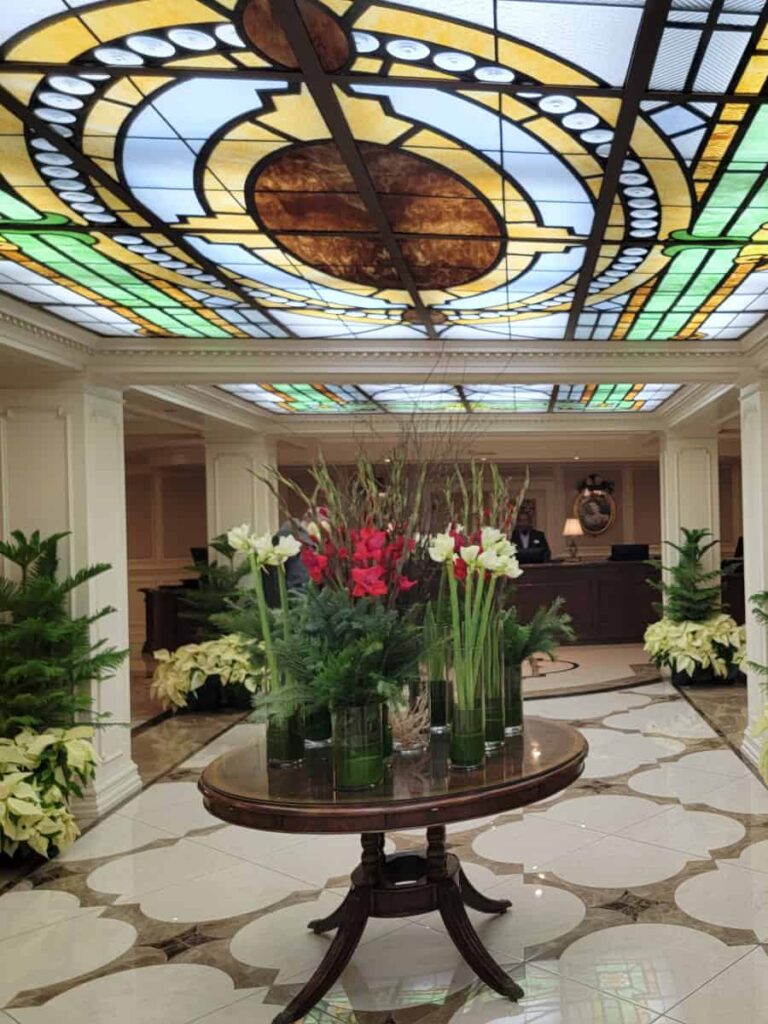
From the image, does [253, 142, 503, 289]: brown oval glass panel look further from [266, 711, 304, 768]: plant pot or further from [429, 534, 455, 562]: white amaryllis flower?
[266, 711, 304, 768]: plant pot

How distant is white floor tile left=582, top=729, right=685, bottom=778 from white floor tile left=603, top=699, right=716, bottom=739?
20cm

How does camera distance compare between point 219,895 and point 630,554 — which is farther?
point 630,554

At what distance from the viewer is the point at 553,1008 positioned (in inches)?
107

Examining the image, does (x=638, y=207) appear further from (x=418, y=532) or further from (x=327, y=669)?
(x=327, y=669)

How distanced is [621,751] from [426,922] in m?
3.06

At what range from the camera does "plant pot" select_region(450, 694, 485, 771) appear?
2605 millimetres

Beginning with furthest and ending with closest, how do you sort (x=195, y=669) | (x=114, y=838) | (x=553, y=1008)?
(x=195, y=669)
(x=114, y=838)
(x=553, y=1008)

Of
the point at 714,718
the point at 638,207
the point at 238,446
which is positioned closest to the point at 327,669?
the point at 638,207

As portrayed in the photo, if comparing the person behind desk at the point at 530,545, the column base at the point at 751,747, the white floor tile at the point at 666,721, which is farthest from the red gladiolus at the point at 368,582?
the person behind desk at the point at 530,545

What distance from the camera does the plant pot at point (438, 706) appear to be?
9.74ft

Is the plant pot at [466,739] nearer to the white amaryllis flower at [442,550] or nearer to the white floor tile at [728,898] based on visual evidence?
the white amaryllis flower at [442,550]

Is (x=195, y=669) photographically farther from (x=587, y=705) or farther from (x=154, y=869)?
(x=587, y=705)

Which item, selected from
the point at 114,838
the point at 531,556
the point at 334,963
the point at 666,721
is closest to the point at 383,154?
the point at 334,963

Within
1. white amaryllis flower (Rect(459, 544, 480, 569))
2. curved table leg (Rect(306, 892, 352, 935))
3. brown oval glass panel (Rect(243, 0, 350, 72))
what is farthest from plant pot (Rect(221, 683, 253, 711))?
brown oval glass panel (Rect(243, 0, 350, 72))
